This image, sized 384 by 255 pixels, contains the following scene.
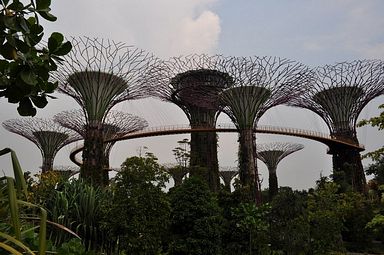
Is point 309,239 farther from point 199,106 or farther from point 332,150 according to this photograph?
point 332,150

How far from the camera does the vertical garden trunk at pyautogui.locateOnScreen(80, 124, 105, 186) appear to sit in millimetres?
18938

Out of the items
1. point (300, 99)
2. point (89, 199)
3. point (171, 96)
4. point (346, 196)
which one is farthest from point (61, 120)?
point (89, 199)

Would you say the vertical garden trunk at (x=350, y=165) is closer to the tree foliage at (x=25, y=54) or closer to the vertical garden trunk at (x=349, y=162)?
the vertical garden trunk at (x=349, y=162)

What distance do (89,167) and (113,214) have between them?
12.0 m

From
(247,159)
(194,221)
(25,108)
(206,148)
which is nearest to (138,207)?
(194,221)

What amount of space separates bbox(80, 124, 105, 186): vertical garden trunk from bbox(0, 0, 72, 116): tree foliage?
17573 mm

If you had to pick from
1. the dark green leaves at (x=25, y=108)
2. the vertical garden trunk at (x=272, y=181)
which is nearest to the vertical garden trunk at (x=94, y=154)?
the dark green leaves at (x=25, y=108)

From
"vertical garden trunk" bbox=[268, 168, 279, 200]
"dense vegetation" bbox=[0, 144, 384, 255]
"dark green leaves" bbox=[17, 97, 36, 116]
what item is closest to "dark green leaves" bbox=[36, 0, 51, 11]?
"dark green leaves" bbox=[17, 97, 36, 116]

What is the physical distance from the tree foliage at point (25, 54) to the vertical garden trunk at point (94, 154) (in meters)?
17.6

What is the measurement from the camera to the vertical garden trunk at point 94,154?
1894 centimetres

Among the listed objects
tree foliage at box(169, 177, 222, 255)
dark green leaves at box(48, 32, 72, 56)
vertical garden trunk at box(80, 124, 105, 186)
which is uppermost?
vertical garden trunk at box(80, 124, 105, 186)

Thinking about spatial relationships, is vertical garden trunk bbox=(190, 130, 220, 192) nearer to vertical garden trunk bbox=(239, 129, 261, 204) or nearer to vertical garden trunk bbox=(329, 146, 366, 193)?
vertical garden trunk bbox=(239, 129, 261, 204)

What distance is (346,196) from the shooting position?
18.5 meters

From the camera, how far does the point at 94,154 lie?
19422 mm
